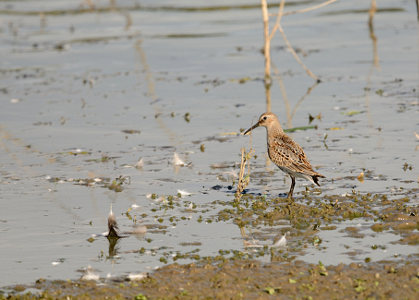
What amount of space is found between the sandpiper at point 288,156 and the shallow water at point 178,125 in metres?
0.37

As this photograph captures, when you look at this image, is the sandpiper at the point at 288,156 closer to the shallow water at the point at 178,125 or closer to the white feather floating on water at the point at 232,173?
the shallow water at the point at 178,125

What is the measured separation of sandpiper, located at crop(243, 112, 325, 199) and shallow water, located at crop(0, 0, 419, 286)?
369 mm

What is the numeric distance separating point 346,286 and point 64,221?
4.90 meters

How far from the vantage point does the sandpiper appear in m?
13.1

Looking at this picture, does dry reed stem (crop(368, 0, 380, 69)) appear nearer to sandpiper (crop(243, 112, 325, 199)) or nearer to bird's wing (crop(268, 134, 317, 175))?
sandpiper (crop(243, 112, 325, 199))

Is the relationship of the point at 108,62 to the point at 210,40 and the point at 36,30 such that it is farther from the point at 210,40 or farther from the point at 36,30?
the point at 36,30

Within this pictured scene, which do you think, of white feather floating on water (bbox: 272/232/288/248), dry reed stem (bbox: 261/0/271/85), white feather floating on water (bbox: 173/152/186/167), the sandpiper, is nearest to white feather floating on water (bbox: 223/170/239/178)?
the sandpiper

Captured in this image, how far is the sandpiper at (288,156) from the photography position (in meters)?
13.1

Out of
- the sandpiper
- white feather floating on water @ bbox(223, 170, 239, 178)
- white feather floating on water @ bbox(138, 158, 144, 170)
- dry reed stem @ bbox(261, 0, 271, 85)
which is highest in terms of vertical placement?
dry reed stem @ bbox(261, 0, 271, 85)

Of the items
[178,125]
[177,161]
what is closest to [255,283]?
[177,161]

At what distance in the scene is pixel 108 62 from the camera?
27.3 meters

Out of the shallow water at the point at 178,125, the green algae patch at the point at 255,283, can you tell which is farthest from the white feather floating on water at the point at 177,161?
the green algae patch at the point at 255,283

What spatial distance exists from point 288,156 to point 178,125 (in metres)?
5.97

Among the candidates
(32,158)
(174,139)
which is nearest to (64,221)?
(32,158)
